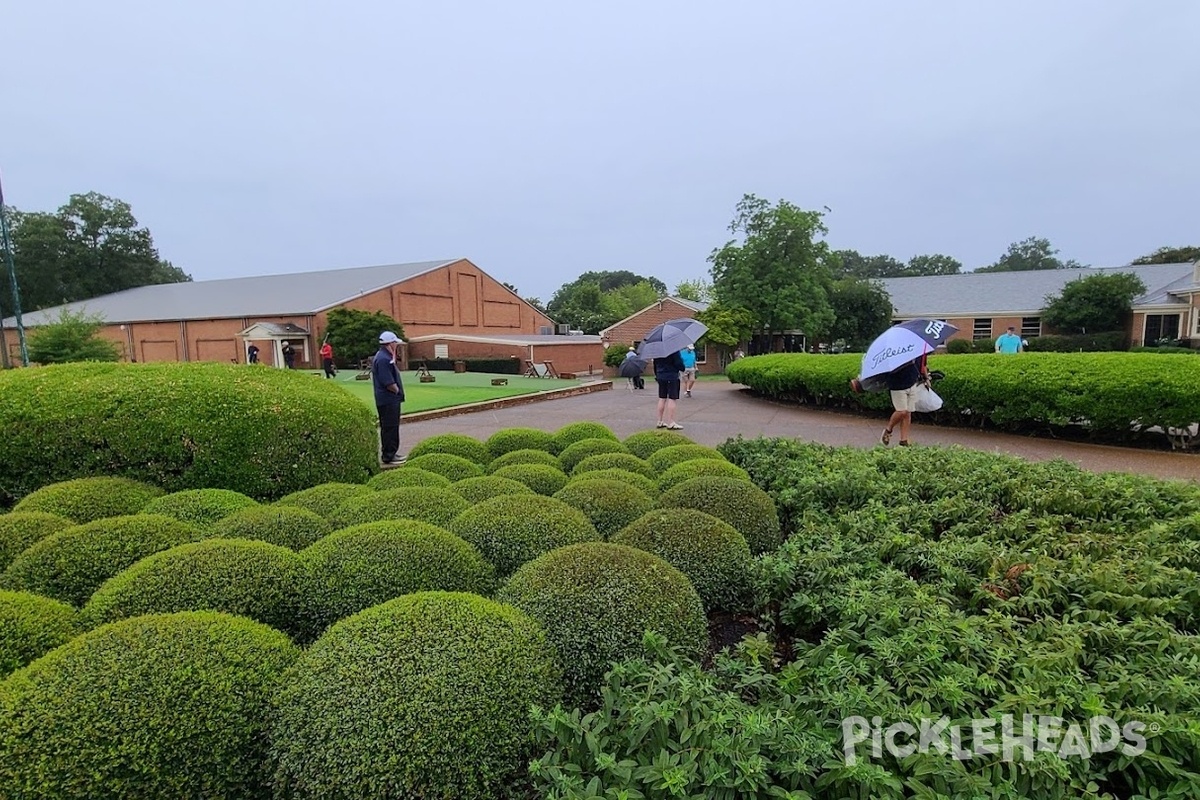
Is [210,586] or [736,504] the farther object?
[736,504]

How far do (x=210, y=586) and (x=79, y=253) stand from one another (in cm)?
6756

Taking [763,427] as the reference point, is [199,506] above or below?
above

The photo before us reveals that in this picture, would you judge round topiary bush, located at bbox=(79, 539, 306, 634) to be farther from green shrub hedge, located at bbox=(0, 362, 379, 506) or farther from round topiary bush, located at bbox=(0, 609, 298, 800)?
green shrub hedge, located at bbox=(0, 362, 379, 506)

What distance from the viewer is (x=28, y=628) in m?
2.08

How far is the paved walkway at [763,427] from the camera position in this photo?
7.50m

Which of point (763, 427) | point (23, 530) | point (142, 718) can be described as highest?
point (23, 530)

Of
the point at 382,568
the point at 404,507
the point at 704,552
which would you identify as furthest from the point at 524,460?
the point at 382,568

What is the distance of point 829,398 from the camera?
1363 cm

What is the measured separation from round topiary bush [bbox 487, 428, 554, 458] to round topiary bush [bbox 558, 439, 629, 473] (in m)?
0.55

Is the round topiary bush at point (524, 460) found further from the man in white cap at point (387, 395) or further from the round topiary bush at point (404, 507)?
the man in white cap at point (387, 395)

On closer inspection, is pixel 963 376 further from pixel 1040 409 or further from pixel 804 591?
pixel 804 591

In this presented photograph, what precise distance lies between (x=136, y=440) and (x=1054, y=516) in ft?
18.3

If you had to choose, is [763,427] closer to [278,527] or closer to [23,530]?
[278,527]

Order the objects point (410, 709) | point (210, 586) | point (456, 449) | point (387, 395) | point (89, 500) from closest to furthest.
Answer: point (410, 709), point (210, 586), point (89, 500), point (456, 449), point (387, 395)
